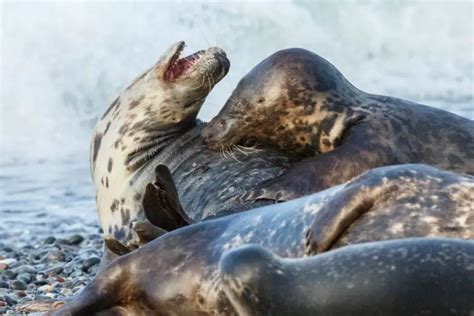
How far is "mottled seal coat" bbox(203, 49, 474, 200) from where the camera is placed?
745cm

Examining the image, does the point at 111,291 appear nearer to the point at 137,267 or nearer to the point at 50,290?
the point at 137,267

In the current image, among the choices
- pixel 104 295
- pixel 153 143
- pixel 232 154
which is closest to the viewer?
pixel 104 295

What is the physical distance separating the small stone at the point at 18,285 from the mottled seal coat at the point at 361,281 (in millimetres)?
4420

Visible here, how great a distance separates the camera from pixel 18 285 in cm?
836

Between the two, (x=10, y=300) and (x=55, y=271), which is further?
(x=55, y=271)

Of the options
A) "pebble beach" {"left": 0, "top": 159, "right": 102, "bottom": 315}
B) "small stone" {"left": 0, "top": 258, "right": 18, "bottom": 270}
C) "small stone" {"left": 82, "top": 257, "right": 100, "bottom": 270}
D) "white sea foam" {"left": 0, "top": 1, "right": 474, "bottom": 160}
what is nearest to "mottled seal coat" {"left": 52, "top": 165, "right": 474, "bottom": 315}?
"pebble beach" {"left": 0, "top": 159, "right": 102, "bottom": 315}

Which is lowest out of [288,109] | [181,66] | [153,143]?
[153,143]

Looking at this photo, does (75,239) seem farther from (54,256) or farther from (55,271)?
(55,271)

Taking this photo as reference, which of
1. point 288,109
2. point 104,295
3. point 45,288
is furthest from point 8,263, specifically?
point 104,295

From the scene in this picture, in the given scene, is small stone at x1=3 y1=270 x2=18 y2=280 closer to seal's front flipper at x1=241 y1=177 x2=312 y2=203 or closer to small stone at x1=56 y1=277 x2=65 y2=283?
small stone at x1=56 y1=277 x2=65 y2=283

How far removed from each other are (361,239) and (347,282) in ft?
2.64

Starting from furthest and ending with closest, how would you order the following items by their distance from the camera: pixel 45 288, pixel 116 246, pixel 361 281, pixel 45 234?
pixel 45 234
pixel 45 288
pixel 116 246
pixel 361 281

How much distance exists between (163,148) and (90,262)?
1.30m

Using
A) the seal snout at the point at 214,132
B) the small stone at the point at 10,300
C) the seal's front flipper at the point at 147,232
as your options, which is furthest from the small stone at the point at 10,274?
the seal's front flipper at the point at 147,232
